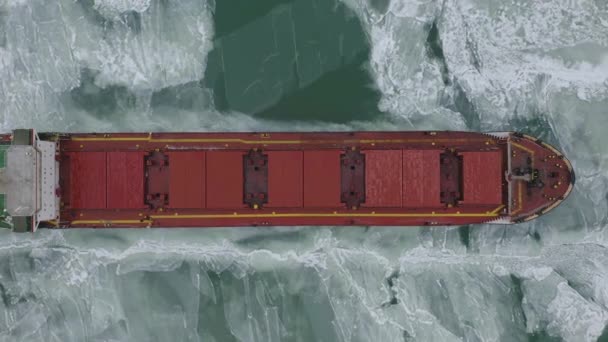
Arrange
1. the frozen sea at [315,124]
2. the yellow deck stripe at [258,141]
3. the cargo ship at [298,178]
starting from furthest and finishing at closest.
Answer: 1. the frozen sea at [315,124]
2. the yellow deck stripe at [258,141]
3. the cargo ship at [298,178]

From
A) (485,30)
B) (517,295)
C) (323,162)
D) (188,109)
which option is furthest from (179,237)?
(485,30)

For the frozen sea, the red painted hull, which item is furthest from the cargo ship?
the frozen sea

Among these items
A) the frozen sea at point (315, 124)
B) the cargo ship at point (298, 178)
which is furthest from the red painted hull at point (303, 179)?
the frozen sea at point (315, 124)

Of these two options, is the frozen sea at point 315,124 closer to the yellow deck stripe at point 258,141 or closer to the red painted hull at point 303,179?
the yellow deck stripe at point 258,141

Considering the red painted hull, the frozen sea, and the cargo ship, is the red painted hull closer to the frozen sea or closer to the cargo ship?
the cargo ship

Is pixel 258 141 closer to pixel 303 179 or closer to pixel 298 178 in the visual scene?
pixel 298 178

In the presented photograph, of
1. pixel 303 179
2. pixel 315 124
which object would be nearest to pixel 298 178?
pixel 303 179
